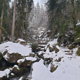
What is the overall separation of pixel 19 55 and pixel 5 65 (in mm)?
1759

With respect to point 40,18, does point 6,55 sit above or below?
below

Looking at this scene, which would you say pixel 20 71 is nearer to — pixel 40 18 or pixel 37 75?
pixel 37 75

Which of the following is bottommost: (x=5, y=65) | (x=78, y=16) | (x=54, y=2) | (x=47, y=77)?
(x=5, y=65)

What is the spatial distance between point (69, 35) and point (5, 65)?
8.58 meters

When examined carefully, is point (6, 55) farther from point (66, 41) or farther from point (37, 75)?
point (66, 41)

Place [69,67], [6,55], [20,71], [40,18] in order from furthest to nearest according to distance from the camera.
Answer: [40,18] < [6,55] < [20,71] < [69,67]

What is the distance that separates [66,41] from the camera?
970 centimetres

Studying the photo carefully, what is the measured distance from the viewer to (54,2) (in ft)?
52.8

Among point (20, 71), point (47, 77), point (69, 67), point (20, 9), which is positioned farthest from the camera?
point (20, 9)

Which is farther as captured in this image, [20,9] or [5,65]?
[20,9]

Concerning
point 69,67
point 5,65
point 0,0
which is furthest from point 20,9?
point 69,67

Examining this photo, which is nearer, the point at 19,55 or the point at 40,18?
the point at 19,55

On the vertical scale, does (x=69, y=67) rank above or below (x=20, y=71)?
above

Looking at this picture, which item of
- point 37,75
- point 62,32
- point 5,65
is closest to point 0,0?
point 5,65
